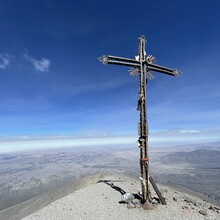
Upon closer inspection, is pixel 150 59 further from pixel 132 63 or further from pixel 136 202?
pixel 136 202

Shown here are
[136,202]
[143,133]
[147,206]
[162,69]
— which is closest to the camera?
[147,206]

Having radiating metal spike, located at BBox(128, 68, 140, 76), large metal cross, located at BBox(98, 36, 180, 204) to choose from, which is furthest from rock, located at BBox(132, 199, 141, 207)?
radiating metal spike, located at BBox(128, 68, 140, 76)

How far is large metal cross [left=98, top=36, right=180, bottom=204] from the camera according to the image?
16.2 m

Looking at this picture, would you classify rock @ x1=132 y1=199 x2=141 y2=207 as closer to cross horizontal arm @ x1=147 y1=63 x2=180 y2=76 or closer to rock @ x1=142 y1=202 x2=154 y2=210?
rock @ x1=142 y1=202 x2=154 y2=210

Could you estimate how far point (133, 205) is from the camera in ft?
52.1

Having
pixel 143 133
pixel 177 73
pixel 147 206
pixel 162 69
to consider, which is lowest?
pixel 147 206

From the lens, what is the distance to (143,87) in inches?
663

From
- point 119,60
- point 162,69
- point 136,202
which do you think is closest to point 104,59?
point 119,60

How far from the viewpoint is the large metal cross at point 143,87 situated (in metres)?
16.2

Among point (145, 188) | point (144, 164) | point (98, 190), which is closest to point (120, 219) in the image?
point (145, 188)

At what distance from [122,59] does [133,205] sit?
10699mm

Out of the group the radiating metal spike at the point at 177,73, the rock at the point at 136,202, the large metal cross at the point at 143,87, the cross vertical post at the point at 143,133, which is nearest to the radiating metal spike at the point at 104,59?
the large metal cross at the point at 143,87

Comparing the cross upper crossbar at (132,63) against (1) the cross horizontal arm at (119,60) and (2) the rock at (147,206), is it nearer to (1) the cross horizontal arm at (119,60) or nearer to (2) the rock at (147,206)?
(1) the cross horizontal arm at (119,60)

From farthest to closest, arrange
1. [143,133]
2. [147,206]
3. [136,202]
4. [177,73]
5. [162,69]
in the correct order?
[177,73] < [162,69] < [143,133] < [136,202] < [147,206]
